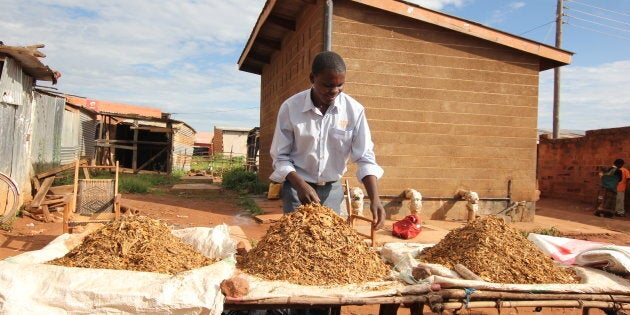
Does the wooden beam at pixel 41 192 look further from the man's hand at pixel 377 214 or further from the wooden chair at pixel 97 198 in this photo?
the man's hand at pixel 377 214

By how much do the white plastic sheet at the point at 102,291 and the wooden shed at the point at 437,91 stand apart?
5.38 metres

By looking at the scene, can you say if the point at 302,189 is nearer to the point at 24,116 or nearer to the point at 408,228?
the point at 408,228

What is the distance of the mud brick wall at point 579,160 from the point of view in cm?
1140

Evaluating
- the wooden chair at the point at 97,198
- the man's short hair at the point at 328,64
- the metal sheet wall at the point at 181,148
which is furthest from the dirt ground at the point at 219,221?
the metal sheet wall at the point at 181,148

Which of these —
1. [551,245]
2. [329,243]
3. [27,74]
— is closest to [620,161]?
[551,245]

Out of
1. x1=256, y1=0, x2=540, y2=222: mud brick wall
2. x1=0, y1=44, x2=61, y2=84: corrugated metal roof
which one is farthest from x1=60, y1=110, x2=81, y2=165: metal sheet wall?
x1=256, y1=0, x2=540, y2=222: mud brick wall

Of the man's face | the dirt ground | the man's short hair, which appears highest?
the man's short hair

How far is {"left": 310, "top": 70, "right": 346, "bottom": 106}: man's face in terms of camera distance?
2299mm

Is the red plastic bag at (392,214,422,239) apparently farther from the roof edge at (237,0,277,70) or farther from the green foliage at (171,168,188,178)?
the green foliage at (171,168,188,178)

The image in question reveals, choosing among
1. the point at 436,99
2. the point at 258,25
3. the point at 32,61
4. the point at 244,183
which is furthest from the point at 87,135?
the point at 436,99

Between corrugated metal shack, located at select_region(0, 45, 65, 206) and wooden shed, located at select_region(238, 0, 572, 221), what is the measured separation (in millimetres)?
4336

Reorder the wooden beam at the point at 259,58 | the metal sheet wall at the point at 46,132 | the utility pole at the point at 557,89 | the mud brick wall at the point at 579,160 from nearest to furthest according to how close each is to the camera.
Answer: the metal sheet wall at the point at 46,132 → the mud brick wall at the point at 579,160 → the wooden beam at the point at 259,58 → the utility pole at the point at 557,89

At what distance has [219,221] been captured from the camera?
24.8ft

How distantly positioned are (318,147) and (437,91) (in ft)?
18.2
